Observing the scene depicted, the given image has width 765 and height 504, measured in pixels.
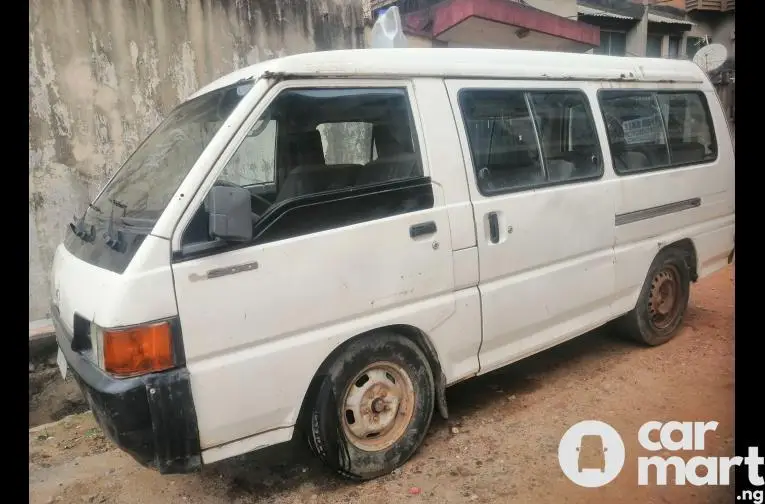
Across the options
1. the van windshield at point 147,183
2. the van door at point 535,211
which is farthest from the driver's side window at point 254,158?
the van door at point 535,211

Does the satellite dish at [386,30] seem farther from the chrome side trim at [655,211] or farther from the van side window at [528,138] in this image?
the chrome side trim at [655,211]

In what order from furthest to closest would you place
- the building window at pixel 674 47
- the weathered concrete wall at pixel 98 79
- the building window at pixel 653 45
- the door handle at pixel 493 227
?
the building window at pixel 674 47 < the building window at pixel 653 45 < the weathered concrete wall at pixel 98 79 < the door handle at pixel 493 227

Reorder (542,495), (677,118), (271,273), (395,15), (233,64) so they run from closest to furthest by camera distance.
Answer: (271,273) → (542,495) → (677,118) → (233,64) → (395,15)

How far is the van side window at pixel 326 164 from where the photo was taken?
7.73ft

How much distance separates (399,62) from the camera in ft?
8.97

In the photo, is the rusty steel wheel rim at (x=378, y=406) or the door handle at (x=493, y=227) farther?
the door handle at (x=493, y=227)

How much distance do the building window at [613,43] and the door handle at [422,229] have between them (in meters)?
13.2

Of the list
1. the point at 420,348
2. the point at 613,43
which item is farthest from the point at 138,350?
the point at 613,43

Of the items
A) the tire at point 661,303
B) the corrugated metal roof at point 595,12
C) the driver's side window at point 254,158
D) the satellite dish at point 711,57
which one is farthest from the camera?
the corrugated metal roof at point 595,12

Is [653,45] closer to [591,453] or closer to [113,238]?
[591,453]

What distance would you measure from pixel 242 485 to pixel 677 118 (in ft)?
13.2

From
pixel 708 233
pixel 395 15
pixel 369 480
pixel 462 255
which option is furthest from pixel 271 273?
pixel 395 15

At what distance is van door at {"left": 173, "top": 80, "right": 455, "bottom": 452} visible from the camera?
2188mm
